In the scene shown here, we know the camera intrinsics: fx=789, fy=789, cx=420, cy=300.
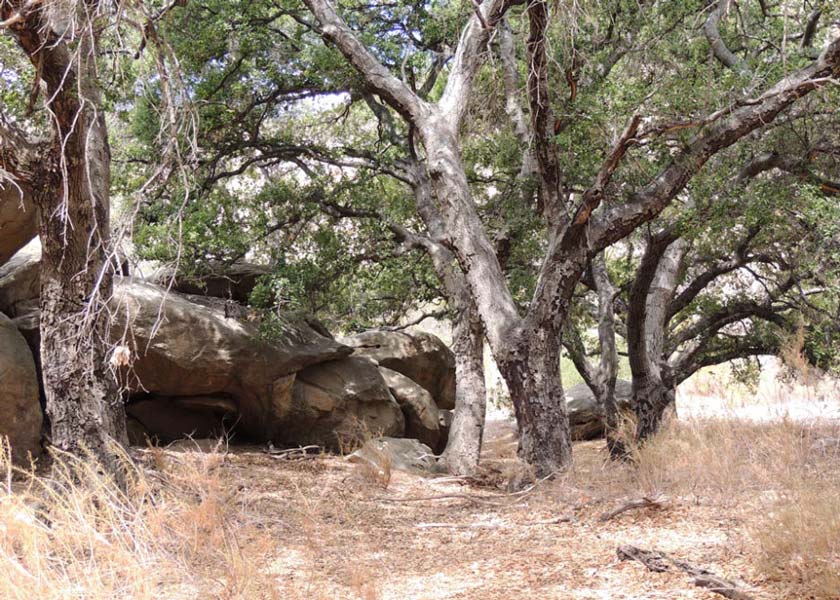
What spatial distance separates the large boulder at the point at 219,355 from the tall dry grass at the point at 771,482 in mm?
5260

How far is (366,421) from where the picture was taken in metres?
11.2

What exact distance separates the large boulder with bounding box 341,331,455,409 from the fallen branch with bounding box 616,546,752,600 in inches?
335

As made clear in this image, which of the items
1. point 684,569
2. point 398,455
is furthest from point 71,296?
point 398,455

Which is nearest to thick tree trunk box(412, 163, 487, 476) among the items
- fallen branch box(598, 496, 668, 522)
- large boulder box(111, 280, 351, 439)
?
large boulder box(111, 280, 351, 439)

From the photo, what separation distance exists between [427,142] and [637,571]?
5.34 m

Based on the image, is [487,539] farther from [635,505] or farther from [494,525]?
[635,505]

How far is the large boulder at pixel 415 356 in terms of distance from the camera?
13.0 m

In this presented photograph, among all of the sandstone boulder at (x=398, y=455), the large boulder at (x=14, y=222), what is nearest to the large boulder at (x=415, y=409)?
the sandstone boulder at (x=398, y=455)

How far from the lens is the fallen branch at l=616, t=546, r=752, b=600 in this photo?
3457mm

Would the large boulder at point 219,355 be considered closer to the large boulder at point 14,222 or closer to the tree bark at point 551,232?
the large boulder at point 14,222

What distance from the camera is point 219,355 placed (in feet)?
32.6

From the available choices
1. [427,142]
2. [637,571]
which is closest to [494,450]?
[427,142]

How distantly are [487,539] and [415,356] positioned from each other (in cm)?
801

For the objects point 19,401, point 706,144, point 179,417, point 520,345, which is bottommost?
point 179,417
